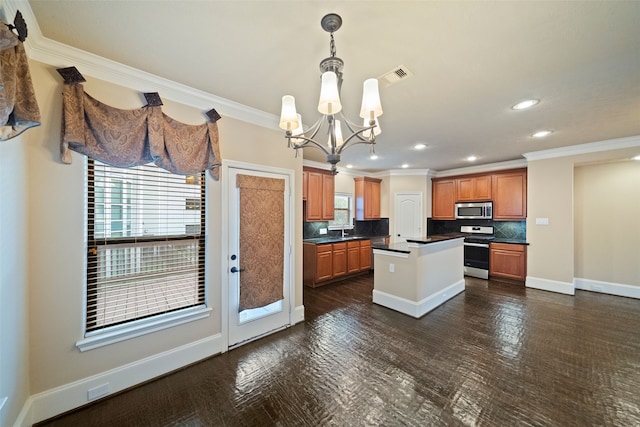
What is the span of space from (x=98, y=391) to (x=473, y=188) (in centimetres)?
699

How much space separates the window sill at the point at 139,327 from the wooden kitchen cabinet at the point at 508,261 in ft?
18.7

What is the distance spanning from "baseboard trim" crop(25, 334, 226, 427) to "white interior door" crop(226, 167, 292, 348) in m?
0.28

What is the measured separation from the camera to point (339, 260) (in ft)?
16.6

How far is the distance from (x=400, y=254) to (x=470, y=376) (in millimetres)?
1700

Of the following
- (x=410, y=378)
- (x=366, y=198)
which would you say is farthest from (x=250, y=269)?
(x=366, y=198)

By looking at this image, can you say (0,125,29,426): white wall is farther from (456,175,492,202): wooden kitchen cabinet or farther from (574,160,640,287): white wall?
(574,160,640,287): white wall

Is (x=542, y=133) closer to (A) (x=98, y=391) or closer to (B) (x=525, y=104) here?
(B) (x=525, y=104)

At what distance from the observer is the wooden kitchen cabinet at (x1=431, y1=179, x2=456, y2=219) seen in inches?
238

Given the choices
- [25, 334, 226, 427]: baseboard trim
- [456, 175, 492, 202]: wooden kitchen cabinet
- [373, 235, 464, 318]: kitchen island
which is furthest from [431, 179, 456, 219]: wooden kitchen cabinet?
[25, 334, 226, 427]: baseboard trim

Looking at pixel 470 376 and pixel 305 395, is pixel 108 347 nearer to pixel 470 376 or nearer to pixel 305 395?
pixel 305 395

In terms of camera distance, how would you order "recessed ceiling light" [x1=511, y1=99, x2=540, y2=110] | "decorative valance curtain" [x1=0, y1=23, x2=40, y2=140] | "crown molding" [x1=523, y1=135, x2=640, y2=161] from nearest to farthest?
"decorative valance curtain" [x1=0, y1=23, x2=40, y2=140] < "recessed ceiling light" [x1=511, y1=99, x2=540, y2=110] < "crown molding" [x1=523, y1=135, x2=640, y2=161]

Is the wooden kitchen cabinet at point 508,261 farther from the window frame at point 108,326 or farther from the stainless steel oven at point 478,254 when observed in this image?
the window frame at point 108,326

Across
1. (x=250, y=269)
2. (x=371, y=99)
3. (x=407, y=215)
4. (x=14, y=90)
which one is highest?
(x=371, y=99)

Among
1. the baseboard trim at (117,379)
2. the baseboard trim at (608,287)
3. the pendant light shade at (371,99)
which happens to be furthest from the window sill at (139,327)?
the baseboard trim at (608,287)
